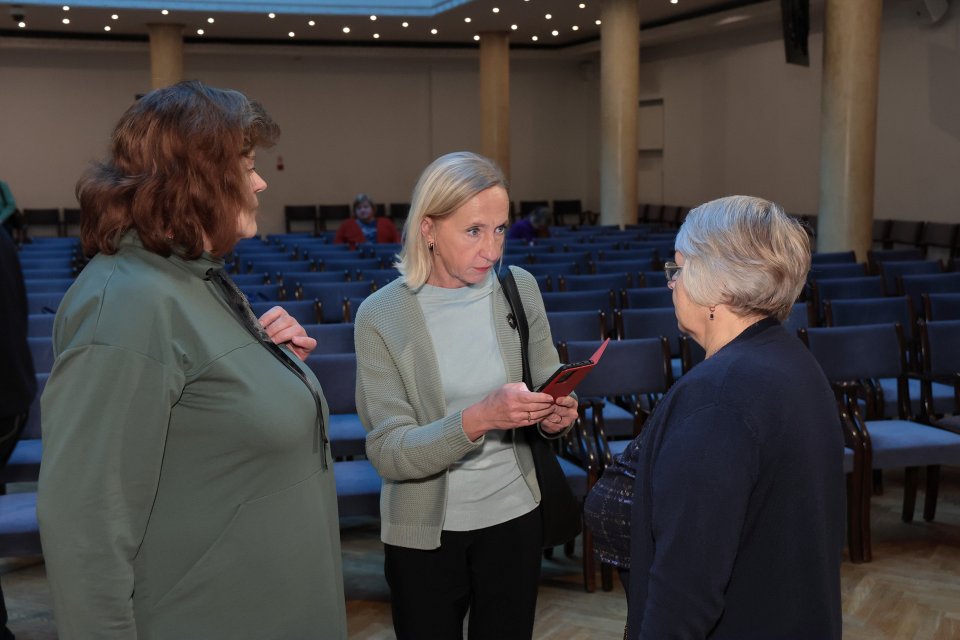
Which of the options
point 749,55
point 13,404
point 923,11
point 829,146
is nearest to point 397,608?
point 13,404

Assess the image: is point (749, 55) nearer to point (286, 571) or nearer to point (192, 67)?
point (192, 67)

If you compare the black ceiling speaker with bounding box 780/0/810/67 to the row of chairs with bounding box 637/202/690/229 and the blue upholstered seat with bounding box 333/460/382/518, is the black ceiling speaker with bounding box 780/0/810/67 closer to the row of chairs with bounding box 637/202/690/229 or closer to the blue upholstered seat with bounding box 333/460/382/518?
the row of chairs with bounding box 637/202/690/229

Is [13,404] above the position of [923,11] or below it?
below

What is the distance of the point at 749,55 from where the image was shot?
1770cm

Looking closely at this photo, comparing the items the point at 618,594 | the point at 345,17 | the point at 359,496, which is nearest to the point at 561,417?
the point at 359,496

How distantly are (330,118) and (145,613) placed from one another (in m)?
21.3

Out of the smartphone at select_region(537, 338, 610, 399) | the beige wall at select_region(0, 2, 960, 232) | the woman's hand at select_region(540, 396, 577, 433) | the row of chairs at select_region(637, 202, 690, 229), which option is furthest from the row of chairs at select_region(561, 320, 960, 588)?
the row of chairs at select_region(637, 202, 690, 229)

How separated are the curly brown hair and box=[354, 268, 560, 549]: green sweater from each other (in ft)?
2.52

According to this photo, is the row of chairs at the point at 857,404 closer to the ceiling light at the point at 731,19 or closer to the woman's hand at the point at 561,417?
the woman's hand at the point at 561,417

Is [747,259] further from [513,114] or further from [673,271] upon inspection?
[513,114]

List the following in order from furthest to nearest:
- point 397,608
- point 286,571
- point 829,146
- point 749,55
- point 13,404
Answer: point 749,55, point 829,146, point 13,404, point 397,608, point 286,571

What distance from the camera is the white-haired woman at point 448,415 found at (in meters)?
2.28

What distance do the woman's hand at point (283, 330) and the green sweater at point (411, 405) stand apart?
33cm

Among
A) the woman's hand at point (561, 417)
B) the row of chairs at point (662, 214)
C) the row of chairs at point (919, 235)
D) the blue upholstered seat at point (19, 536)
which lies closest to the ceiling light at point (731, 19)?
the row of chairs at point (662, 214)
